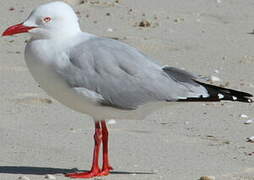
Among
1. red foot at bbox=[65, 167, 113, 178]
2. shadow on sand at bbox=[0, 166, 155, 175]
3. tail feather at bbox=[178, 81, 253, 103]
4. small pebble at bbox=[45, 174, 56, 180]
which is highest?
tail feather at bbox=[178, 81, 253, 103]

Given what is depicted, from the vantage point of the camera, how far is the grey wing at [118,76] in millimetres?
5840

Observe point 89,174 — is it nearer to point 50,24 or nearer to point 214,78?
point 50,24

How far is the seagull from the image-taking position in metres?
5.81

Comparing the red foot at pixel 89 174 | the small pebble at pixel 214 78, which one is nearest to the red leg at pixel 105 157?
the red foot at pixel 89 174

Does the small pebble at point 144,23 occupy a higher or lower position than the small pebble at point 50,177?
lower

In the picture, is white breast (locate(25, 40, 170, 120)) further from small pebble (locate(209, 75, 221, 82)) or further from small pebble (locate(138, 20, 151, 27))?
small pebble (locate(138, 20, 151, 27))

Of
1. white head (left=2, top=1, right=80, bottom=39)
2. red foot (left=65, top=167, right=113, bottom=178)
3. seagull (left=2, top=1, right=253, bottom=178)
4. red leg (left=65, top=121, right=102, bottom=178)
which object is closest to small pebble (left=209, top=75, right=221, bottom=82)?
seagull (left=2, top=1, right=253, bottom=178)

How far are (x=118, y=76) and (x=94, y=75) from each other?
160 millimetres

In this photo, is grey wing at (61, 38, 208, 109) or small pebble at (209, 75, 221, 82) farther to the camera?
small pebble at (209, 75, 221, 82)

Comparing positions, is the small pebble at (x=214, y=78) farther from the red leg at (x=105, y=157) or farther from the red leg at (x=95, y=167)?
the red leg at (x=95, y=167)

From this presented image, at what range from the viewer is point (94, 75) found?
5.88 meters

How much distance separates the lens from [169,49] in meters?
9.74

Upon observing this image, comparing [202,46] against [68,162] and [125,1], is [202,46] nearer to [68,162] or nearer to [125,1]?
[125,1]

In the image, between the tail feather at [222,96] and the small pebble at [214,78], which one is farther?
the small pebble at [214,78]
